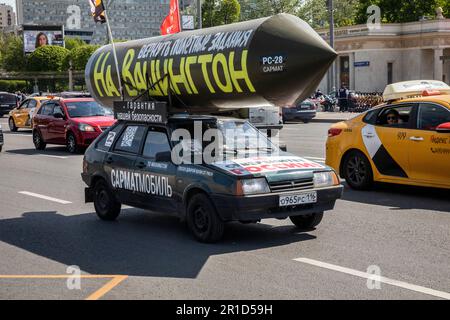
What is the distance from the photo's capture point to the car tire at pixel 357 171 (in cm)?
1223

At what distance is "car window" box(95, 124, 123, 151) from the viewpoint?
10.3m

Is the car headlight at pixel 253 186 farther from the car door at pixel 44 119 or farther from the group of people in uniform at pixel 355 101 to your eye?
the group of people in uniform at pixel 355 101

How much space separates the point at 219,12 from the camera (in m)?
76.0

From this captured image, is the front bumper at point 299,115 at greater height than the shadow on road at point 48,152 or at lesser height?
greater

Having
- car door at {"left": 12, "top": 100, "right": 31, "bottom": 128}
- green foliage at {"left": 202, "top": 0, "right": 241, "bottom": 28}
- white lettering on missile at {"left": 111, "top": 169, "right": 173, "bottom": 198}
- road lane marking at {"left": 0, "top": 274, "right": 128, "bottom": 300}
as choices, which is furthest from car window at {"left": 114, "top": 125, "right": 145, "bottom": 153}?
green foliage at {"left": 202, "top": 0, "right": 241, "bottom": 28}

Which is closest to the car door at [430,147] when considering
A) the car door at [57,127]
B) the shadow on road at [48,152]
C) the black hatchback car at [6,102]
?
the shadow on road at [48,152]

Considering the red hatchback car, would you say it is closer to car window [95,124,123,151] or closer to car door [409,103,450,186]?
car window [95,124,123,151]

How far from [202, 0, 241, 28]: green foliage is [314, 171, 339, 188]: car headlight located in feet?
222

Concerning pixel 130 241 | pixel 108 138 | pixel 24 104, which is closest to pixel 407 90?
pixel 108 138

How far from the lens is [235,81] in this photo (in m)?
8.34

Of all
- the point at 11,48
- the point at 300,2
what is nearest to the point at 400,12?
the point at 300,2

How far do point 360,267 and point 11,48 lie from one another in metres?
107

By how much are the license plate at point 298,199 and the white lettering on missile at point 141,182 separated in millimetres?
1496
